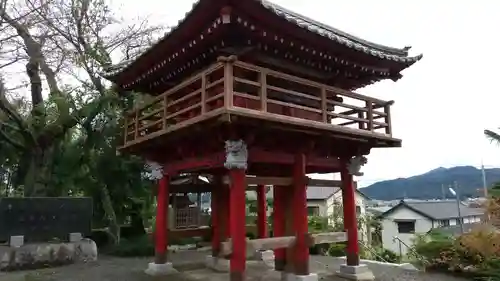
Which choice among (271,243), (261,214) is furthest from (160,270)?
(271,243)

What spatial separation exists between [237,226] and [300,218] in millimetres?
1976

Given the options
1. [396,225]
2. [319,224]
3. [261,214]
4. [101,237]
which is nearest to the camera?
[261,214]

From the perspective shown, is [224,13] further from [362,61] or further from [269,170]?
[269,170]

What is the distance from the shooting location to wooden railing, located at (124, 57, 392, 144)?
7.83 meters

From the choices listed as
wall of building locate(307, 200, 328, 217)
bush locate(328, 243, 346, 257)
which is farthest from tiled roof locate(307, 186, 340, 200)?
bush locate(328, 243, 346, 257)

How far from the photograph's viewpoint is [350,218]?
10.9 meters

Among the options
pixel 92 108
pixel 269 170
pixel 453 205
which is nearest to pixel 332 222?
pixel 269 170

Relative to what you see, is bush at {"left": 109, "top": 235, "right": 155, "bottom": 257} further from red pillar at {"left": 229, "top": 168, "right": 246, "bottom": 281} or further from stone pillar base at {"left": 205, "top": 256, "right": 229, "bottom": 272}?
red pillar at {"left": 229, "top": 168, "right": 246, "bottom": 281}

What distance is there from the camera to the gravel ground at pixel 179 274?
10812 millimetres

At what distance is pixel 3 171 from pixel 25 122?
802 cm

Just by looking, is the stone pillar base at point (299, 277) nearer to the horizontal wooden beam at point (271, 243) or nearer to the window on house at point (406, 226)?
the horizontal wooden beam at point (271, 243)

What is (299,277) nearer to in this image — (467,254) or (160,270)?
(160,270)

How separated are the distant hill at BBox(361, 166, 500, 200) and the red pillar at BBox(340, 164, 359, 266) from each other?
7254 cm

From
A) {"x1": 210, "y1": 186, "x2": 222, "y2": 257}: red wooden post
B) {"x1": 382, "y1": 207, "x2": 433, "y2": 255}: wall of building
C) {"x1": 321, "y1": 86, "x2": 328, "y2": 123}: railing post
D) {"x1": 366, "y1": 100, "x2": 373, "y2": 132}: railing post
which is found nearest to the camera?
{"x1": 321, "y1": 86, "x2": 328, "y2": 123}: railing post
